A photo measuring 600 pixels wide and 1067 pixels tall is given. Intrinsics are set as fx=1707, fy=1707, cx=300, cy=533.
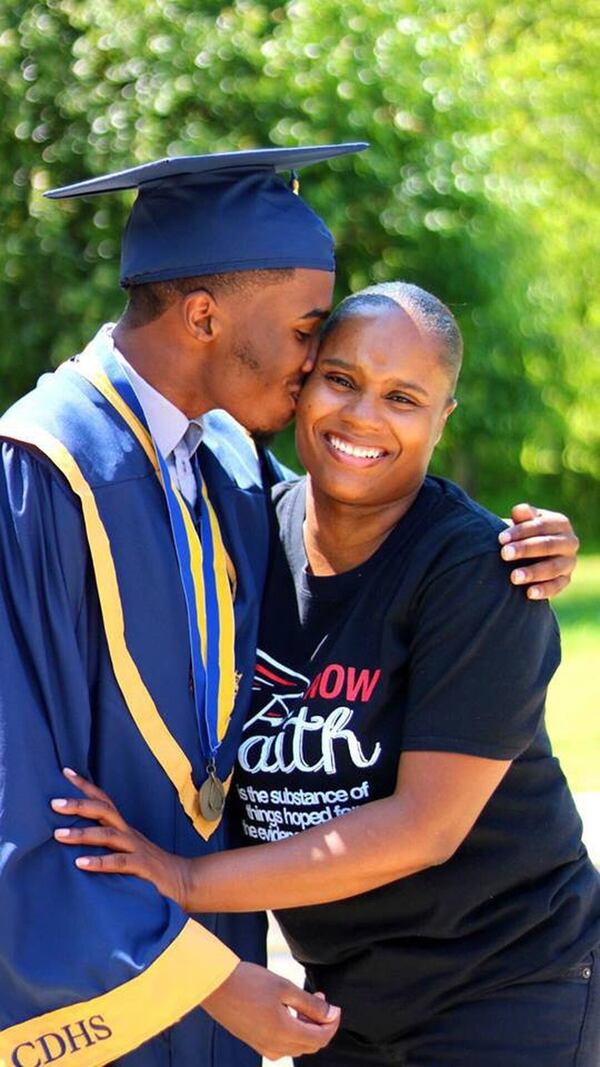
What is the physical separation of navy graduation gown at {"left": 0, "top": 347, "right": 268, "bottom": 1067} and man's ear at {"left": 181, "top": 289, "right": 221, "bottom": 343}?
0.22 metres

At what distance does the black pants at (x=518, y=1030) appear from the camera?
2797 mm

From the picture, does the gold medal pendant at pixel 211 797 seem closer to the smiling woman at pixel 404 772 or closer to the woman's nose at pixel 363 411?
the smiling woman at pixel 404 772

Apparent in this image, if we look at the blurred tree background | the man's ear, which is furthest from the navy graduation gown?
the blurred tree background

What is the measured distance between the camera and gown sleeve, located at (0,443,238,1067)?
2.50 meters

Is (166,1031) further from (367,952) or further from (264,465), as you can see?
(264,465)

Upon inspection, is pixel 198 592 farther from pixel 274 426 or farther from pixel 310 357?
pixel 310 357

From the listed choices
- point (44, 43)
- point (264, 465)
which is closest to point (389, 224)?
point (44, 43)

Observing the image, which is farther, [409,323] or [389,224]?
[389,224]

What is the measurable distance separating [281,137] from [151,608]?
7970 mm

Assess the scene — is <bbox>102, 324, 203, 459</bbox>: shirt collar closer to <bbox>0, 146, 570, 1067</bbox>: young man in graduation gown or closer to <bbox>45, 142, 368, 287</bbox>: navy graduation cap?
<bbox>0, 146, 570, 1067</bbox>: young man in graduation gown

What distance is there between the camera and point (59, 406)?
2.70 metres

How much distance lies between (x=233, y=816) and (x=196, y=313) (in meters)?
0.87

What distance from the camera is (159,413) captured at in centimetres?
287

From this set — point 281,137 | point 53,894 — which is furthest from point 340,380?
point 281,137
